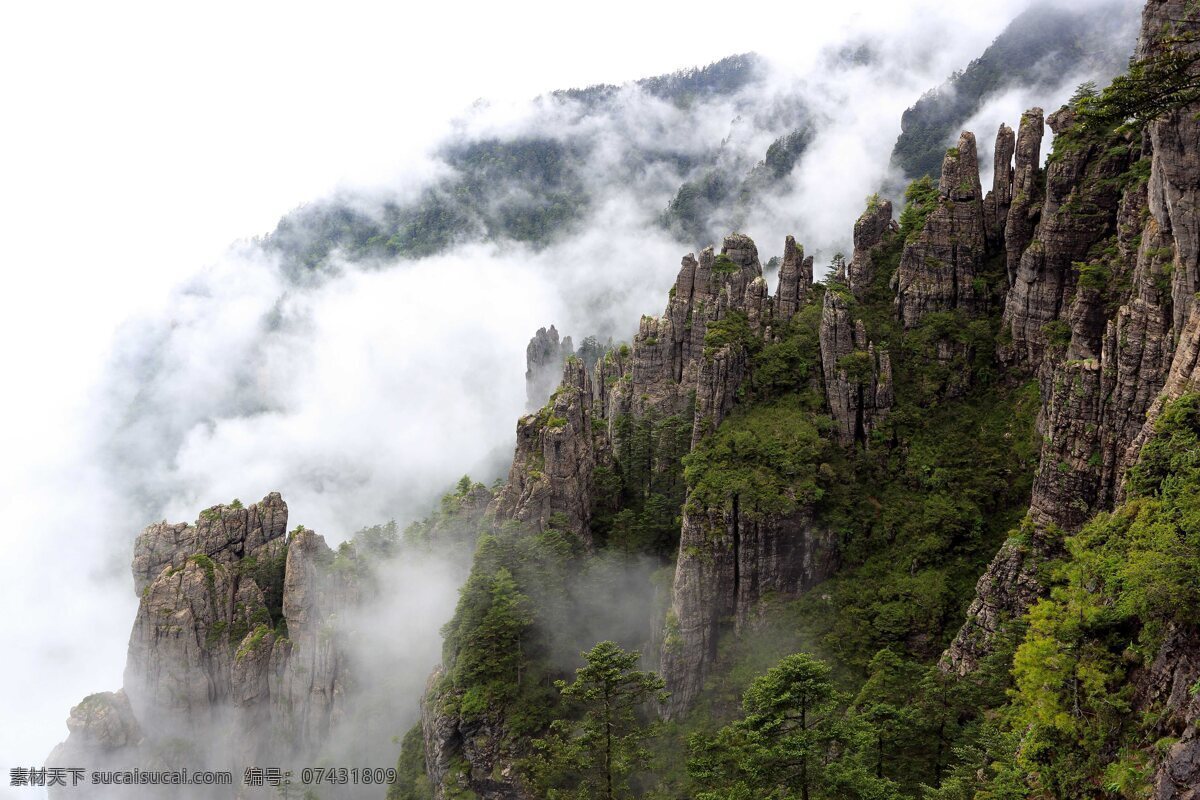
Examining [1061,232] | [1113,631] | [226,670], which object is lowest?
[226,670]

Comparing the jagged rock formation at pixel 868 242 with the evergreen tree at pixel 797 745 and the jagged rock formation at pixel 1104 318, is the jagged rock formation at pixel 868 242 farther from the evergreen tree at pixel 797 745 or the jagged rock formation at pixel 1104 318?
the evergreen tree at pixel 797 745

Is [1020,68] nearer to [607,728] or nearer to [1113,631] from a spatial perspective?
[1113,631]

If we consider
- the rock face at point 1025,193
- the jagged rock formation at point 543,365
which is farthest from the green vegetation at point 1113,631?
the jagged rock formation at point 543,365

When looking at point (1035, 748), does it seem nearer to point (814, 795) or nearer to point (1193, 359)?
point (814, 795)

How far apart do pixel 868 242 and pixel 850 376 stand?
1557 cm

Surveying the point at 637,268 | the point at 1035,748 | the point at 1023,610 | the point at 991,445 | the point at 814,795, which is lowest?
the point at 814,795

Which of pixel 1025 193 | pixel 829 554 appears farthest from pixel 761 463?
pixel 1025 193

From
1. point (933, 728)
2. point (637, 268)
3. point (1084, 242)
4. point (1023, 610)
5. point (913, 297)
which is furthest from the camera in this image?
point (637, 268)

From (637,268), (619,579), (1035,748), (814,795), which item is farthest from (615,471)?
(637,268)

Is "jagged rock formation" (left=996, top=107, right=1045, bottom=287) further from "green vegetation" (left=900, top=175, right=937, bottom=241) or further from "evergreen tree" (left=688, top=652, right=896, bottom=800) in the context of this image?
"evergreen tree" (left=688, top=652, right=896, bottom=800)

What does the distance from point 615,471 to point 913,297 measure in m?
28.4

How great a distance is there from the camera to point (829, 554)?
53.9 m

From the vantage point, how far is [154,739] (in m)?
68.5

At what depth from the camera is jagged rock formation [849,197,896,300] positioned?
211 ft
